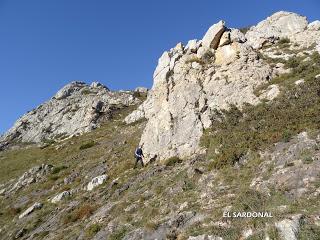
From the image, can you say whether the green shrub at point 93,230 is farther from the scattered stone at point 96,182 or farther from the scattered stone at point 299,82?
the scattered stone at point 299,82

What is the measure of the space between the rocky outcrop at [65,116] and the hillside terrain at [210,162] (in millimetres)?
28502

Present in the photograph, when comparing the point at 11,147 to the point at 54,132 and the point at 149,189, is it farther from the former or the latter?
the point at 149,189

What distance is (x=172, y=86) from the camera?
36.3 m

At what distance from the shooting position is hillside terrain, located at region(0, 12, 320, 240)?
1841cm

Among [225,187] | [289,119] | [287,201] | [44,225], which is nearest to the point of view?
[287,201]

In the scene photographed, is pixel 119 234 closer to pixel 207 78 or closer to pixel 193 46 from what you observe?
pixel 207 78

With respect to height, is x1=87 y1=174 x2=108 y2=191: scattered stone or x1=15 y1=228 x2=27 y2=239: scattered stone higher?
x1=87 y1=174 x2=108 y2=191: scattered stone

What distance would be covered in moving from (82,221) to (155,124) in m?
11.8

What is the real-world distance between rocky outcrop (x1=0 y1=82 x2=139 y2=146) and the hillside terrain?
28502mm

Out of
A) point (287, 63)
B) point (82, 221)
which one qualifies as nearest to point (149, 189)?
point (82, 221)

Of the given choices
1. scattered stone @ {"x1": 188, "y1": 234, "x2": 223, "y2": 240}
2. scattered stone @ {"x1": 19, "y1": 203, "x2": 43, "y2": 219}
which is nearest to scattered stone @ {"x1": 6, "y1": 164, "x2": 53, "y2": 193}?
scattered stone @ {"x1": 19, "y1": 203, "x2": 43, "y2": 219}

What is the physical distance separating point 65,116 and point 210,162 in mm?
67825

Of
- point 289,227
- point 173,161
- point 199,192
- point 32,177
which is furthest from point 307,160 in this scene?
point 32,177

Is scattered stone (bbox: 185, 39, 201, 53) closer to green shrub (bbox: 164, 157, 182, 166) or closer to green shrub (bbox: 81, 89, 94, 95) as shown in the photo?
green shrub (bbox: 164, 157, 182, 166)
